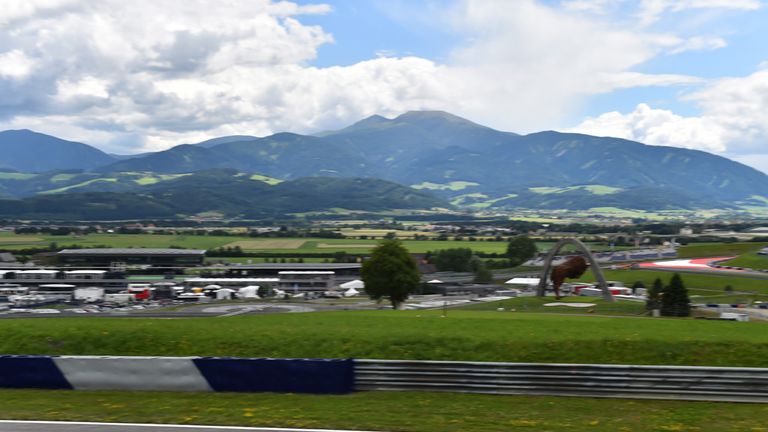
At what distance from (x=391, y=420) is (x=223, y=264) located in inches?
4579

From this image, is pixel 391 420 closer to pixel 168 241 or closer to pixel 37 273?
pixel 37 273

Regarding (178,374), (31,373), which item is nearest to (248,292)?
(31,373)

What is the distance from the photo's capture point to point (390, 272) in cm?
5753

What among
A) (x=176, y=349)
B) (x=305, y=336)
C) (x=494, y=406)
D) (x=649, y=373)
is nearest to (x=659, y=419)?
(x=649, y=373)

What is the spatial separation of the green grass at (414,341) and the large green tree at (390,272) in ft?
110

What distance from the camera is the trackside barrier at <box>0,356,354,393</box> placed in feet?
61.0

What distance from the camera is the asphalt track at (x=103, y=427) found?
50.2 feet

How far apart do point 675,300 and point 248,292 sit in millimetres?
56541

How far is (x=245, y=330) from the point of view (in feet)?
72.7

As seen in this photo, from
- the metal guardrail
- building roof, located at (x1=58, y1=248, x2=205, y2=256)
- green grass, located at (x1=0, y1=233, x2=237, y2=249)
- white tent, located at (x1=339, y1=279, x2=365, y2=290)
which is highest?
green grass, located at (x1=0, y1=233, x2=237, y2=249)

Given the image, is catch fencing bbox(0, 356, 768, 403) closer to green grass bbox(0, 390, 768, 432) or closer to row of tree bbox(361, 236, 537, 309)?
green grass bbox(0, 390, 768, 432)

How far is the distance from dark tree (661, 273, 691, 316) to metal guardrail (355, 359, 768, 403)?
3734cm

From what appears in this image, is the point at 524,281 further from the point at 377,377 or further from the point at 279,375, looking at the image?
the point at 279,375

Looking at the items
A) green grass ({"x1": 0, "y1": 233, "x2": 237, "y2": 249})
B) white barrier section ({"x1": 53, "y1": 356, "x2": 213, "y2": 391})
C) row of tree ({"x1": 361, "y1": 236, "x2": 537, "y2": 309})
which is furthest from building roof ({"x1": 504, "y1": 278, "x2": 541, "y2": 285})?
green grass ({"x1": 0, "y1": 233, "x2": 237, "y2": 249})
